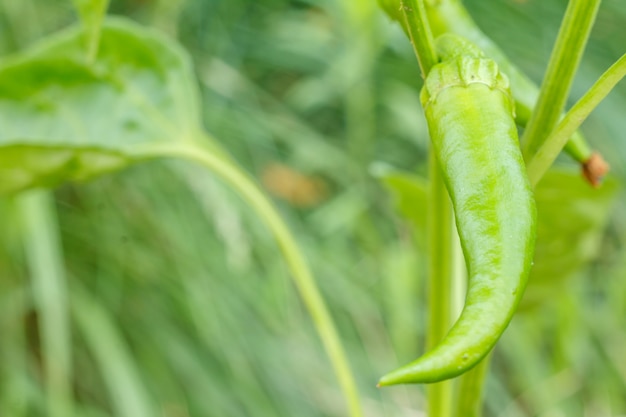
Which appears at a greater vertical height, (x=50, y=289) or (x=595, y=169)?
(x=595, y=169)

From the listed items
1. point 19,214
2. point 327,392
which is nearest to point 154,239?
point 19,214

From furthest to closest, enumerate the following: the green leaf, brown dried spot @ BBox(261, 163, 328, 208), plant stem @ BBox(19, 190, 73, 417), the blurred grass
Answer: brown dried spot @ BBox(261, 163, 328, 208)
the blurred grass
plant stem @ BBox(19, 190, 73, 417)
the green leaf

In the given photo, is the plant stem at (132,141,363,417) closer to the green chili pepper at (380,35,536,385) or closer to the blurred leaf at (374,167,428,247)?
the blurred leaf at (374,167,428,247)

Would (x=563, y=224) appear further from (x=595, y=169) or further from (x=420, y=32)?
(x=420, y=32)

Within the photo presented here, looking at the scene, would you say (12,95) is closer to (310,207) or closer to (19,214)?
(19,214)

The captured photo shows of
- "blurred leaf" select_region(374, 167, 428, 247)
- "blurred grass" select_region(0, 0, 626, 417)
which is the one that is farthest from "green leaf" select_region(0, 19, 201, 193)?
"blurred grass" select_region(0, 0, 626, 417)

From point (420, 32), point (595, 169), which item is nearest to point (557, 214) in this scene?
point (595, 169)

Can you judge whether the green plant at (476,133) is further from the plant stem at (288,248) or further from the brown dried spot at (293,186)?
the brown dried spot at (293,186)
